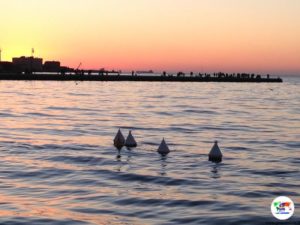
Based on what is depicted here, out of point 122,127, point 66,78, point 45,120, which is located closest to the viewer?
point 122,127

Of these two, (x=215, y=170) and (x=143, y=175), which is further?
(x=215, y=170)

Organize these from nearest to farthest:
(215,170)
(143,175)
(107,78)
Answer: (143,175) < (215,170) < (107,78)

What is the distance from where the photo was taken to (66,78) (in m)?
132

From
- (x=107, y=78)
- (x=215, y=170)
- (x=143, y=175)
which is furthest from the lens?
(x=107, y=78)

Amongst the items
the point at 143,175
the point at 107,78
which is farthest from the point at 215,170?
the point at 107,78

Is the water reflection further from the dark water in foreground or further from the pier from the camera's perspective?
the pier

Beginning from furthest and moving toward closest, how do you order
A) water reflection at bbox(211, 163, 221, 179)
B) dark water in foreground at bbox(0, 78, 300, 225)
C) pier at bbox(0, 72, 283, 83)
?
pier at bbox(0, 72, 283, 83) → water reflection at bbox(211, 163, 221, 179) → dark water in foreground at bbox(0, 78, 300, 225)

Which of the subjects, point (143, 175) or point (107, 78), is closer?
point (143, 175)

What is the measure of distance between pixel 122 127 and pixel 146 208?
20662mm

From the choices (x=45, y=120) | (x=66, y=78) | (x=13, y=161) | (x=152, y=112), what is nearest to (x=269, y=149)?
(x=13, y=161)

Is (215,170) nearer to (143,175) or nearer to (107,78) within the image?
(143,175)

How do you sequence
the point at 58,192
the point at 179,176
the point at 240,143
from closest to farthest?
the point at 58,192
the point at 179,176
the point at 240,143

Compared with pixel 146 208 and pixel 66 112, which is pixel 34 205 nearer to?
pixel 146 208

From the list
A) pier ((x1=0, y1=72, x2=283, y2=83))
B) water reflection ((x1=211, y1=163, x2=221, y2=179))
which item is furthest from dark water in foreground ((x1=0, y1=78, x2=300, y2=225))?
pier ((x1=0, y1=72, x2=283, y2=83))
